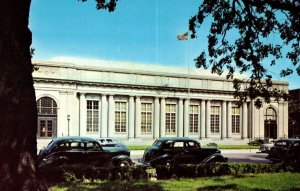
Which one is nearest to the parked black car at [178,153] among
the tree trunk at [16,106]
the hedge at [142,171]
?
the hedge at [142,171]

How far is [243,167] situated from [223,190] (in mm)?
5065

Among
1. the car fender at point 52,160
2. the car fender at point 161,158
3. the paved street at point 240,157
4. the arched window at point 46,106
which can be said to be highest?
the arched window at point 46,106

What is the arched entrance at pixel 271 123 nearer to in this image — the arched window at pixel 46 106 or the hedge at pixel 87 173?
the arched window at pixel 46 106

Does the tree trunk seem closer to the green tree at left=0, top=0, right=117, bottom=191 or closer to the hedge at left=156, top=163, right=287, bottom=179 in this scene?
the green tree at left=0, top=0, right=117, bottom=191

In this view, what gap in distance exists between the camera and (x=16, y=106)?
8320mm

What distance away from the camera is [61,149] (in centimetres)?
1620

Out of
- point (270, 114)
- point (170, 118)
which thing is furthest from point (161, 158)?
point (270, 114)

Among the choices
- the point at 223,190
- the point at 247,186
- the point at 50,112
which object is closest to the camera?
the point at 223,190

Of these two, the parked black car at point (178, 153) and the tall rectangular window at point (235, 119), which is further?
the tall rectangular window at point (235, 119)

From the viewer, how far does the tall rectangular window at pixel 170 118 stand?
2041 inches

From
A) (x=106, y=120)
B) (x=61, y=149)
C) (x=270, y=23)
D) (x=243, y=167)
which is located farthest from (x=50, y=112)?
(x=270, y=23)

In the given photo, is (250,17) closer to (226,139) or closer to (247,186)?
(247,186)

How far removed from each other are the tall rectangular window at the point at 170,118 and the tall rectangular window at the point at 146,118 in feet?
8.90

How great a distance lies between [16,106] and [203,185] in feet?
24.3
